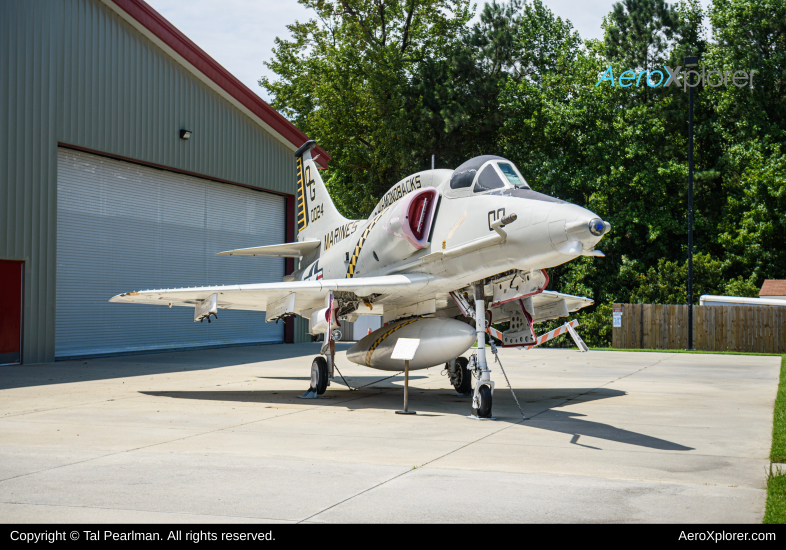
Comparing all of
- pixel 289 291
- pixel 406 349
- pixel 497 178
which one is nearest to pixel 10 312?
pixel 289 291

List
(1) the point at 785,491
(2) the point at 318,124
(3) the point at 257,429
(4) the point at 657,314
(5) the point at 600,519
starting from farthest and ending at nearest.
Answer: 1. (2) the point at 318,124
2. (4) the point at 657,314
3. (3) the point at 257,429
4. (1) the point at 785,491
5. (5) the point at 600,519

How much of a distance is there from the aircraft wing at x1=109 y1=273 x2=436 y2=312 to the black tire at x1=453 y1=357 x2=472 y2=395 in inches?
72.0

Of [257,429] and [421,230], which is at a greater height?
[421,230]

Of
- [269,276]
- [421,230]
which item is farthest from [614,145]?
[421,230]

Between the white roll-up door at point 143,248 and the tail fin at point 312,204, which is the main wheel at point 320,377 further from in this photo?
the white roll-up door at point 143,248

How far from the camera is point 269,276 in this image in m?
26.7

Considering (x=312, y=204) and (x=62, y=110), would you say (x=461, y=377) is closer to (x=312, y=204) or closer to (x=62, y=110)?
(x=312, y=204)

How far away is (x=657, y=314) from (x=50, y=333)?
23786 mm

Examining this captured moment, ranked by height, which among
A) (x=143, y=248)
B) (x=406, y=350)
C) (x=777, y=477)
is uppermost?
(x=143, y=248)

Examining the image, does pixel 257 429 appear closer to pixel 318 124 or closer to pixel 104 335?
pixel 104 335

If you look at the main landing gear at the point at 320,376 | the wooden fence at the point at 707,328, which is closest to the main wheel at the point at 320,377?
the main landing gear at the point at 320,376

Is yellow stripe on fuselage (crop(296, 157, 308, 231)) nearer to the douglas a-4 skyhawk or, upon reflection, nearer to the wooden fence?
the douglas a-4 skyhawk

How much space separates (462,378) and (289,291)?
3393 millimetres

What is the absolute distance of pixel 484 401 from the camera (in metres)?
9.24
